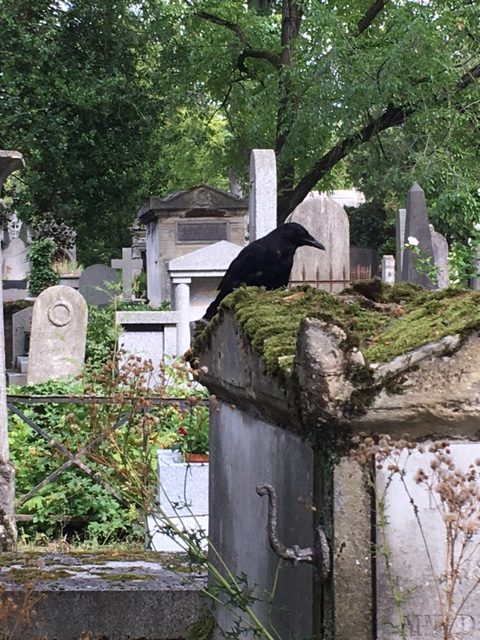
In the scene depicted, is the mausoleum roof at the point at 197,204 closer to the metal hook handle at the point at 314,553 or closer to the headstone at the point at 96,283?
the headstone at the point at 96,283

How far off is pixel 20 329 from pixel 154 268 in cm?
A: 250

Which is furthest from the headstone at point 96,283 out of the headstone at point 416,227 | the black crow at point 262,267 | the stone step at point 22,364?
the black crow at point 262,267

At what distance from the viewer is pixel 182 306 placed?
44.0ft

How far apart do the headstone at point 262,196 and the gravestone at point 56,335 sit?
3.90m

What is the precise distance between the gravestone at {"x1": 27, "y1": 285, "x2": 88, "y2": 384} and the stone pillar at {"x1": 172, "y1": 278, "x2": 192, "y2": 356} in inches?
48.8

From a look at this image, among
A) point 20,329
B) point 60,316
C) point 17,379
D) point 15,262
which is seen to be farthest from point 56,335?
point 15,262

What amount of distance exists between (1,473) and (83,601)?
2.74 metres

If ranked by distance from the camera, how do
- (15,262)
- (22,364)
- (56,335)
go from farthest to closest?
(15,262), (22,364), (56,335)

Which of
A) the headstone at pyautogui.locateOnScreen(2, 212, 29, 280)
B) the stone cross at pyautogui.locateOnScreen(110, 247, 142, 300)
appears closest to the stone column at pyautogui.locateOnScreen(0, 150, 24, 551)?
the stone cross at pyautogui.locateOnScreen(110, 247, 142, 300)

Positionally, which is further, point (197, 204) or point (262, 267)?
point (197, 204)

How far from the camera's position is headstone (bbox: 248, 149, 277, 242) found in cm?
880

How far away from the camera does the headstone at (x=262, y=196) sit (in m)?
8.80

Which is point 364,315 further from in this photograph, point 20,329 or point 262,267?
point 20,329

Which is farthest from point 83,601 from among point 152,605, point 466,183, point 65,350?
point 466,183
